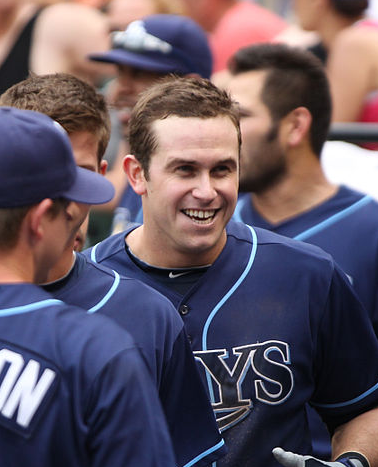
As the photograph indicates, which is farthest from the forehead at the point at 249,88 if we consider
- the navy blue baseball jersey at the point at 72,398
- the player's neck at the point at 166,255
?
the navy blue baseball jersey at the point at 72,398

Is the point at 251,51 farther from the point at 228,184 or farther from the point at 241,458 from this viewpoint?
the point at 241,458

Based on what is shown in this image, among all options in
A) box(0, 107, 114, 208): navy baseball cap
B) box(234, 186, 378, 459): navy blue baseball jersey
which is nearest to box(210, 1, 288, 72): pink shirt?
box(234, 186, 378, 459): navy blue baseball jersey

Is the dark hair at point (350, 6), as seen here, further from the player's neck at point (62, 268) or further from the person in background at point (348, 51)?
the player's neck at point (62, 268)

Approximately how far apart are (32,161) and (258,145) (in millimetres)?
2324

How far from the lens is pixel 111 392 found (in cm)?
211

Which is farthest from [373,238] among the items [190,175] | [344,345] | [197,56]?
[197,56]

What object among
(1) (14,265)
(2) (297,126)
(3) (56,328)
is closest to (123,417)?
(3) (56,328)

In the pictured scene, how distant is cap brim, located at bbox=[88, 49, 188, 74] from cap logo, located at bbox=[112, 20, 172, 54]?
28 mm

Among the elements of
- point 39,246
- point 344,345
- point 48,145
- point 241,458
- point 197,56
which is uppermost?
point 48,145

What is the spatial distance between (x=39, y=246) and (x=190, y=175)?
103cm

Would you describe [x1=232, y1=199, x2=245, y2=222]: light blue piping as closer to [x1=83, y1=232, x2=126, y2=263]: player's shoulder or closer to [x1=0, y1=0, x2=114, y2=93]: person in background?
[x1=83, y1=232, x2=126, y2=263]: player's shoulder

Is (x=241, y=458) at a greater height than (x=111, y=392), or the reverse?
(x=111, y=392)

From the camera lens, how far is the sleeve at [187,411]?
2670 mm

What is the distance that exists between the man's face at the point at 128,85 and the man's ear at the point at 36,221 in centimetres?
270
